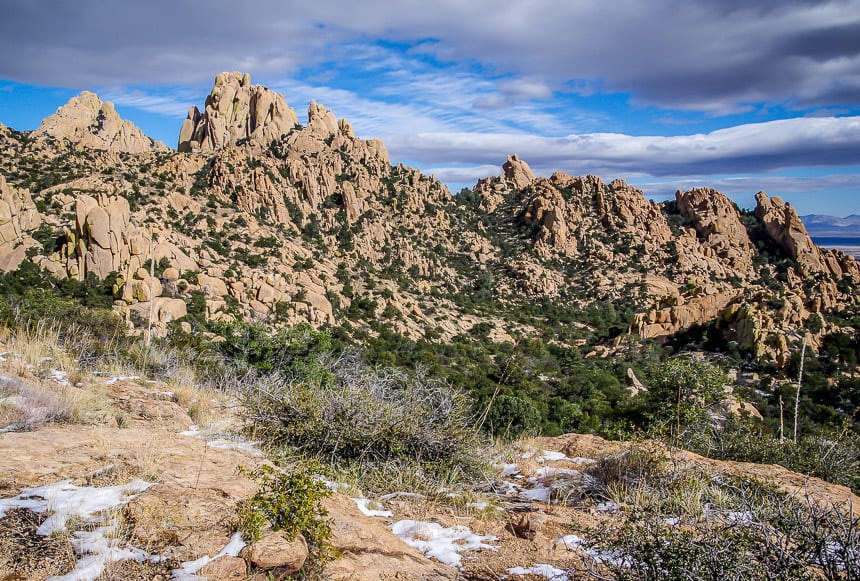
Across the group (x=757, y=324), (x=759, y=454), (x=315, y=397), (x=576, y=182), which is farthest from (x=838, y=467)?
(x=576, y=182)

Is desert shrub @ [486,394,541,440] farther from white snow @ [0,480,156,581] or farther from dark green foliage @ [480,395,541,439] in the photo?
white snow @ [0,480,156,581]

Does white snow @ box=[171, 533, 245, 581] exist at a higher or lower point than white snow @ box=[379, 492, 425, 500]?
higher

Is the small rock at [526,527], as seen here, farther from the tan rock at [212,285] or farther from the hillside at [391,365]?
the tan rock at [212,285]

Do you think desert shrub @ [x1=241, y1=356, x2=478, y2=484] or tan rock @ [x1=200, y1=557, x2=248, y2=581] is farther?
desert shrub @ [x1=241, y1=356, x2=478, y2=484]

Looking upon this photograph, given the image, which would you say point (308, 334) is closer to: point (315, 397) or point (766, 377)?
point (315, 397)

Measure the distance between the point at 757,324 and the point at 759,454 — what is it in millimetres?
33710

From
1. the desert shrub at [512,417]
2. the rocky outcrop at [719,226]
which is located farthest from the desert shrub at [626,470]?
the rocky outcrop at [719,226]

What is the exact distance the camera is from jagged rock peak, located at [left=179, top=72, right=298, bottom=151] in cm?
6272

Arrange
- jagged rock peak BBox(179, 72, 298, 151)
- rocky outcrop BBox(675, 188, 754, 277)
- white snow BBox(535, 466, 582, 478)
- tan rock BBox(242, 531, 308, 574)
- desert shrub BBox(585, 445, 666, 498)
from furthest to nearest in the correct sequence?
rocky outcrop BBox(675, 188, 754, 277)
jagged rock peak BBox(179, 72, 298, 151)
white snow BBox(535, 466, 582, 478)
desert shrub BBox(585, 445, 666, 498)
tan rock BBox(242, 531, 308, 574)

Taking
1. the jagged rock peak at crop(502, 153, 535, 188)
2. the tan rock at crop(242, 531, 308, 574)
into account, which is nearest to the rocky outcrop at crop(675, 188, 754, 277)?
the jagged rock peak at crop(502, 153, 535, 188)

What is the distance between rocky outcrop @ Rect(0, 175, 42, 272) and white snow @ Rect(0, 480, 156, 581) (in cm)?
2670

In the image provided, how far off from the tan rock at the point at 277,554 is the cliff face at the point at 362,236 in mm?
22720

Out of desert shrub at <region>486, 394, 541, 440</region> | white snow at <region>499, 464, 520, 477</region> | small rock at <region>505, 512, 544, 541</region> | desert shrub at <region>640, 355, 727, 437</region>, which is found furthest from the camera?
desert shrub at <region>486, 394, 541, 440</region>

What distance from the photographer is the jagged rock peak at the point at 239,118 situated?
206 ft
